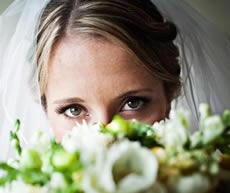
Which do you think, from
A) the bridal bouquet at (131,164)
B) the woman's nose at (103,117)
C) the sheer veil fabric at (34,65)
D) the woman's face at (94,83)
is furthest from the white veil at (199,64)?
the bridal bouquet at (131,164)

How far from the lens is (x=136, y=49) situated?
810 millimetres

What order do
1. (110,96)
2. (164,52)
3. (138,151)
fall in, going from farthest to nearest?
(164,52), (110,96), (138,151)

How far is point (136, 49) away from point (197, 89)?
0.89 ft

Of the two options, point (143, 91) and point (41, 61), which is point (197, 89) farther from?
point (41, 61)

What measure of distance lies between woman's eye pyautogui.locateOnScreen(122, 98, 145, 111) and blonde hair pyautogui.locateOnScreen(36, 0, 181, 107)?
0.09m

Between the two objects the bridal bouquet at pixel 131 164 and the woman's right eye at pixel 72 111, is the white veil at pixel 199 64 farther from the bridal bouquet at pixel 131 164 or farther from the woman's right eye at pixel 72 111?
the bridal bouquet at pixel 131 164

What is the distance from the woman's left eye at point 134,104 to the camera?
807 mm

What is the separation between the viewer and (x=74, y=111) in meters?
0.81

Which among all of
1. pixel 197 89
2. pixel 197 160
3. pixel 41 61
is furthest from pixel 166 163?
pixel 197 89

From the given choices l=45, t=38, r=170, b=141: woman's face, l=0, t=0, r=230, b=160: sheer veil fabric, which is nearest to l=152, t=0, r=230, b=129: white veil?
l=0, t=0, r=230, b=160: sheer veil fabric

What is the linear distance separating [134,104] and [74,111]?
6.5 inches

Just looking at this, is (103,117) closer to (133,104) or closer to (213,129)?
(133,104)

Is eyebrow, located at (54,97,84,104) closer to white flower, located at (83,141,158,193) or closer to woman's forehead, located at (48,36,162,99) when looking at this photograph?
woman's forehead, located at (48,36,162,99)

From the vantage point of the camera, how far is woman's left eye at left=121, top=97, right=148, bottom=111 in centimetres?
81
